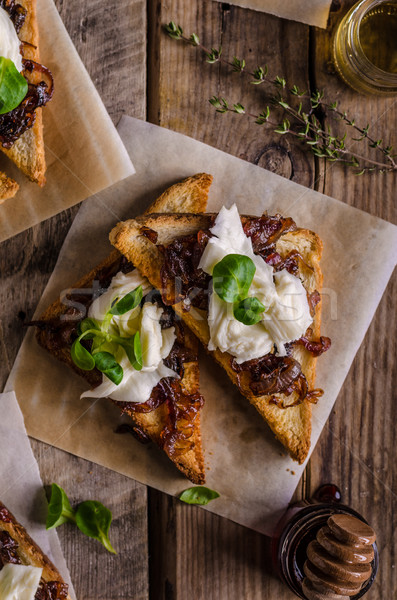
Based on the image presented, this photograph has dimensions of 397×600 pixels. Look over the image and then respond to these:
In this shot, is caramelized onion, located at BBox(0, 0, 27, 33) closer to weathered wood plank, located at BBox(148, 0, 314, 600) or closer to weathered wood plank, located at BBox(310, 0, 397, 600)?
weathered wood plank, located at BBox(148, 0, 314, 600)

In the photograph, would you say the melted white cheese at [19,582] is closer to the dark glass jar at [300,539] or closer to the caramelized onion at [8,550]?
the caramelized onion at [8,550]

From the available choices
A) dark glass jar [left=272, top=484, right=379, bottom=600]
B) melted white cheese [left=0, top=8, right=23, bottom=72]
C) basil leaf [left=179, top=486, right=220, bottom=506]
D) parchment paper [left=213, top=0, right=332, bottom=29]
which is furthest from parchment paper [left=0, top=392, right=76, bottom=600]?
parchment paper [left=213, top=0, right=332, bottom=29]

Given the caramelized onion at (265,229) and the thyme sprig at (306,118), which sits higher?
the thyme sprig at (306,118)

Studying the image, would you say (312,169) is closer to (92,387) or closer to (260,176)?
(260,176)

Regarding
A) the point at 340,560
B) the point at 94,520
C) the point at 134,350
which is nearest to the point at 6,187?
the point at 134,350

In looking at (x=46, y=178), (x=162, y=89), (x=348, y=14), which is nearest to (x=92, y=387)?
(x=46, y=178)

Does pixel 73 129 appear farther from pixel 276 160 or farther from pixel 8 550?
pixel 8 550

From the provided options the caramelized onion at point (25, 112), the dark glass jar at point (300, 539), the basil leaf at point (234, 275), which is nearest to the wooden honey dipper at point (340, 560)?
the dark glass jar at point (300, 539)
